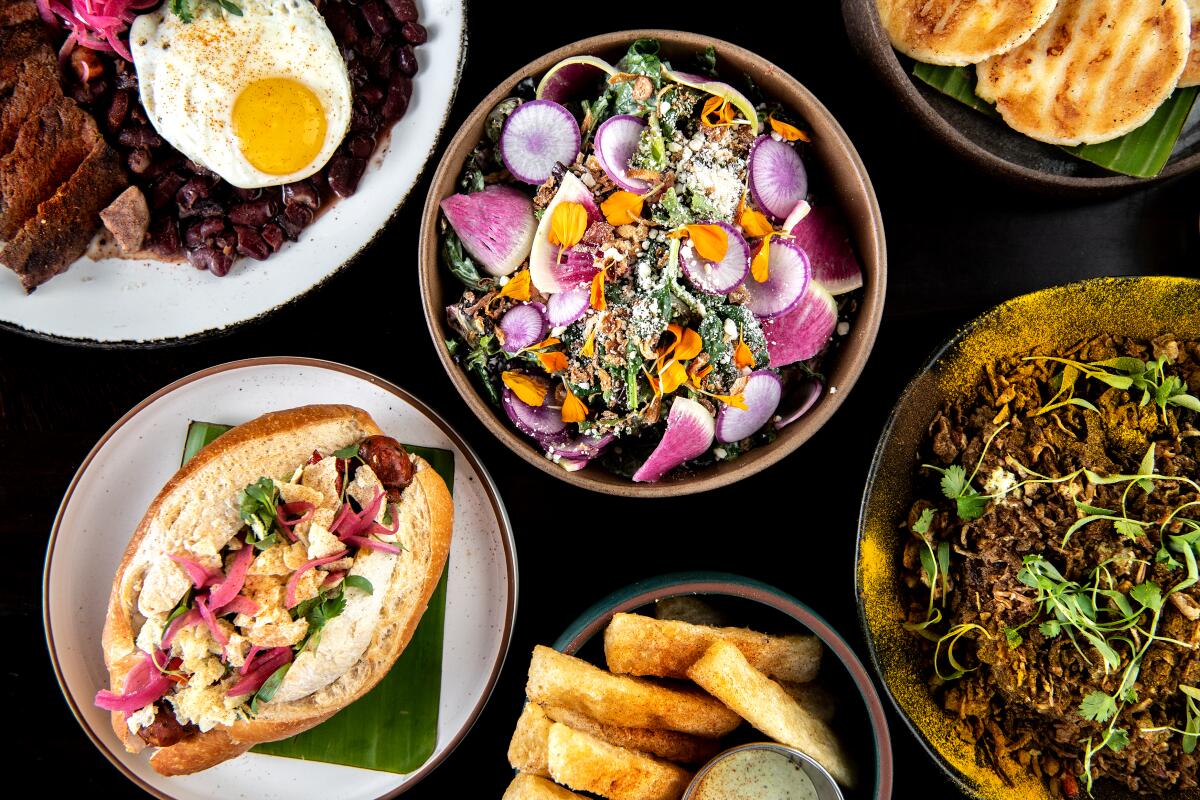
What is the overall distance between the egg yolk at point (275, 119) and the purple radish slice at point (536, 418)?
960 millimetres

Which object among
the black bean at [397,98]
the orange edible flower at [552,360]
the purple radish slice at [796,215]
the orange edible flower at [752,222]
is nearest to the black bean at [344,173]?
the black bean at [397,98]

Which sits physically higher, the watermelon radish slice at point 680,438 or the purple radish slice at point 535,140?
the purple radish slice at point 535,140

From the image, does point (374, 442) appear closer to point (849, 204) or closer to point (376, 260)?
point (376, 260)

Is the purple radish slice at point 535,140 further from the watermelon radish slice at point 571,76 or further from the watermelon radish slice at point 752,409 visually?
the watermelon radish slice at point 752,409

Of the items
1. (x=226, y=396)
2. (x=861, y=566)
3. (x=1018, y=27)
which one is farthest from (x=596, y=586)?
(x=1018, y=27)

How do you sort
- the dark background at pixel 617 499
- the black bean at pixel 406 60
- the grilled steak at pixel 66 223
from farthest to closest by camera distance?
the dark background at pixel 617 499 → the black bean at pixel 406 60 → the grilled steak at pixel 66 223

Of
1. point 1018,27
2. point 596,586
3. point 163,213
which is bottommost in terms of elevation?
point 596,586

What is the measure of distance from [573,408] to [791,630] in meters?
0.82

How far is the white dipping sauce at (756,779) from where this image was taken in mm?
2064

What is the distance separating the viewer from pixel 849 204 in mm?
2193

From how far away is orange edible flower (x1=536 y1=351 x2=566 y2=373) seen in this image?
207 cm

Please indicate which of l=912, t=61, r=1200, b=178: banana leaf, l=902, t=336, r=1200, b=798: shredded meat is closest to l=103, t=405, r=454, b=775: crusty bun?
l=902, t=336, r=1200, b=798: shredded meat

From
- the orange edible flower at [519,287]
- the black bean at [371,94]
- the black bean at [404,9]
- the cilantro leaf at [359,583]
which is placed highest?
the black bean at [404,9]

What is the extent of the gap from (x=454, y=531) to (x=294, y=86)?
1353mm
